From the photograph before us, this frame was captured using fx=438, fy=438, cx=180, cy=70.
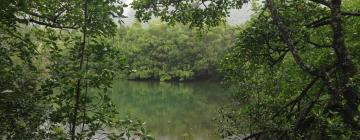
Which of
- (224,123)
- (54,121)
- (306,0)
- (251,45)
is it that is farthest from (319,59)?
(54,121)

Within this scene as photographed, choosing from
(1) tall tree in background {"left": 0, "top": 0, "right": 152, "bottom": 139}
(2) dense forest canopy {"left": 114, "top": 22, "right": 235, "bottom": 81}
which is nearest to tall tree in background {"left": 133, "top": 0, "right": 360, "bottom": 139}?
(1) tall tree in background {"left": 0, "top": 0, "right": 152, "bottom": 139}

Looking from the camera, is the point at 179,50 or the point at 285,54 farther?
the point at 179,50

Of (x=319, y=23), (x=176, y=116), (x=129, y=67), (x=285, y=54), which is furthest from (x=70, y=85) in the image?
(x=176, y=116)

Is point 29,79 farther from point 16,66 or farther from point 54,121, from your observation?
point 54,121

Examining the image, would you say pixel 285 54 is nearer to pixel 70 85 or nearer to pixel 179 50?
pixel 70 85

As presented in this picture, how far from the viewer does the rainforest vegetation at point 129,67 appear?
5285 millimetres

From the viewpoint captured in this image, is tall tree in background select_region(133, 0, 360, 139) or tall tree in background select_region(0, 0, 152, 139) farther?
tall tree in background select_region(133, 0, 360, 139)

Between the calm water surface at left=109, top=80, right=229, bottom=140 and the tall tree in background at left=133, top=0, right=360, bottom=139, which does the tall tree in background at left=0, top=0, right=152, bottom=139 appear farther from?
the calm water surface at left=109, top=80, right=229, bottom=140

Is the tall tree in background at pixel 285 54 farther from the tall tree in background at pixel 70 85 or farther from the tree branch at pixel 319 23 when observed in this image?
the tall tree in background at pixel 70 85

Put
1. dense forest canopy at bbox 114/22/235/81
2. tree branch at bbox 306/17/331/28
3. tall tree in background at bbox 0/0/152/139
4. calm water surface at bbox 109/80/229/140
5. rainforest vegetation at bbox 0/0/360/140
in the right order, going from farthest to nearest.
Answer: dense forest canopy at bbox 114/22/235/81
calm water surface at bbox 109/80/229/140
tree branch at bbox 306/17/331/28
rainforest vegetation at bbox 0/0/360/140
tall tree in background at bbox 0/0/152/139

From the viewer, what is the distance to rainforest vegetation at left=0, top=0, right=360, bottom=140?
5.29 metres

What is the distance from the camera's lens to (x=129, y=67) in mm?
5309

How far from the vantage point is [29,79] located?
19.2ft

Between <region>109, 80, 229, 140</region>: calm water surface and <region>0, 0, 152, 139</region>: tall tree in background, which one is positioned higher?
<region>0, 0, 152, 139</region>: tall tree in background
